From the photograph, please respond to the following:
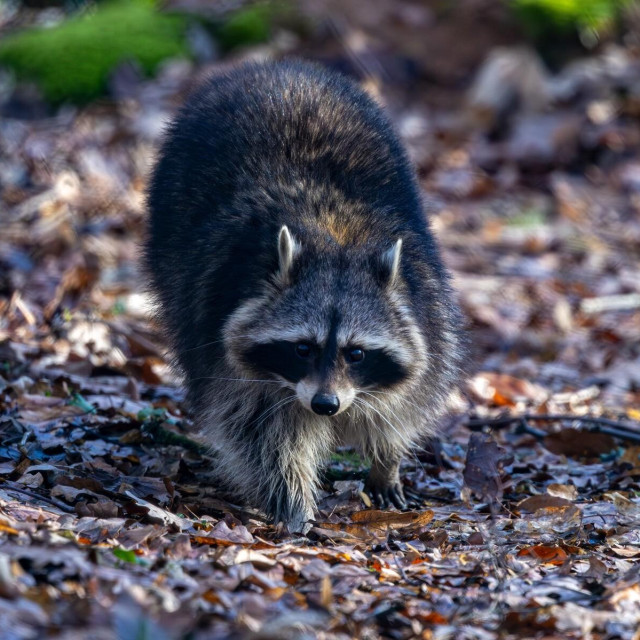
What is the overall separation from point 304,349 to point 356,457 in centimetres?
135

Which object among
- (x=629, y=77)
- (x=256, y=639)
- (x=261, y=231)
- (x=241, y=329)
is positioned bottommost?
(x=256, y=639)

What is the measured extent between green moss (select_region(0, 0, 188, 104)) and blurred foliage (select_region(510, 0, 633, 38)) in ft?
13.5

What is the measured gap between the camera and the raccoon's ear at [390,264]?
169 inches

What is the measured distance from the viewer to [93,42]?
11.9 m

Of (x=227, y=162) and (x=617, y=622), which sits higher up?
(x=227, y=162)

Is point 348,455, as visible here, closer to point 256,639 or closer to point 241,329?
point 241,329

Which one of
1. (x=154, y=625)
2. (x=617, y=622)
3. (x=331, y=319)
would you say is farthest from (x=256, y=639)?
(x=331, y=319)

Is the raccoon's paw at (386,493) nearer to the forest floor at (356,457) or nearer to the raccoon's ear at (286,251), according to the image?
the forest floor at (356,457)

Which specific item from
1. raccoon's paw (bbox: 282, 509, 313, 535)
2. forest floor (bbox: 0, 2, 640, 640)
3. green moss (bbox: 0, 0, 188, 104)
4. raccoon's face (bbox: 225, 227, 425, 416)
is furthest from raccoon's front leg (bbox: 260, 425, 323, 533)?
green moss (bbox: 0, 0, 188, 104)

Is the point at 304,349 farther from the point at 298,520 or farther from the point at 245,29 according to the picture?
the point at 245,29

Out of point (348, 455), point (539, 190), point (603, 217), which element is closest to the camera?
point (348, 455)

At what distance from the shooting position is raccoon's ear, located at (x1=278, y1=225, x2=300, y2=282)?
4.17 m

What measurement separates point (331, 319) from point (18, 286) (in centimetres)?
350

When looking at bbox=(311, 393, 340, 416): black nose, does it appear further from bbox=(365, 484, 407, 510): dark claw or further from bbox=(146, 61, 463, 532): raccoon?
bbox=(365, 484, 407, 510): dark claw
